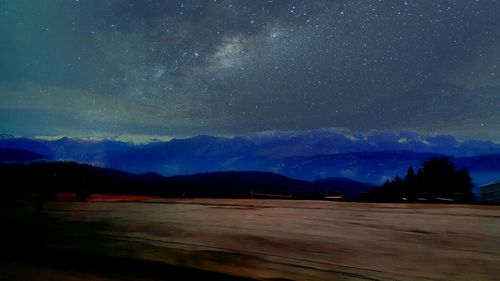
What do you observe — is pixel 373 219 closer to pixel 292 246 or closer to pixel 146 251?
pixel 292 246

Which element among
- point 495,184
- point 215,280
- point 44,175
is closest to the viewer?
point 215,280

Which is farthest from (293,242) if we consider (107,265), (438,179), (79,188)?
(438,179)

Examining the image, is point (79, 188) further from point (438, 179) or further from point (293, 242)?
point (438, 179)

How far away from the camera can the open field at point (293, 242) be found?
5.54 m

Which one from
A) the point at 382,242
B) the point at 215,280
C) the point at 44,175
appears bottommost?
the point at 215,280

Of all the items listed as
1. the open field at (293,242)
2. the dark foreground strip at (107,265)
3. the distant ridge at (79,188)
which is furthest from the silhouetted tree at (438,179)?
the dark foreground strip at (107,265)

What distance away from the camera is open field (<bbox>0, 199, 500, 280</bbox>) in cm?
554

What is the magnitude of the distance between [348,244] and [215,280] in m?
2.84

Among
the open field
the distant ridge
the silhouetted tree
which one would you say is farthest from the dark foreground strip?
the silhouetted tree

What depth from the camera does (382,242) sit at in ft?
23.8

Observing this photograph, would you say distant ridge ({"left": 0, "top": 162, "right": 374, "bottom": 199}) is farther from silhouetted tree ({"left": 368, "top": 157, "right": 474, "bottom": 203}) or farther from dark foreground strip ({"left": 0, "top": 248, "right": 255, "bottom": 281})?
silhouetted tree ({"left": 368, "top": 157, "right": 474, "bottom": 203})

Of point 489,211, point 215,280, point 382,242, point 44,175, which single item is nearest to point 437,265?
point 382,242

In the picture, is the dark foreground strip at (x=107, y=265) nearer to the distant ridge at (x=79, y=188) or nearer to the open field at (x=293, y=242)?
the open field at (x=293, y=242)

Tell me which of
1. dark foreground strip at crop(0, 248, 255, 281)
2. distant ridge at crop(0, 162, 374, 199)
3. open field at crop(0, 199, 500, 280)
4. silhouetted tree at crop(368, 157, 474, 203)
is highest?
silhouetted tree at crop(368, 157, 474, 203)
